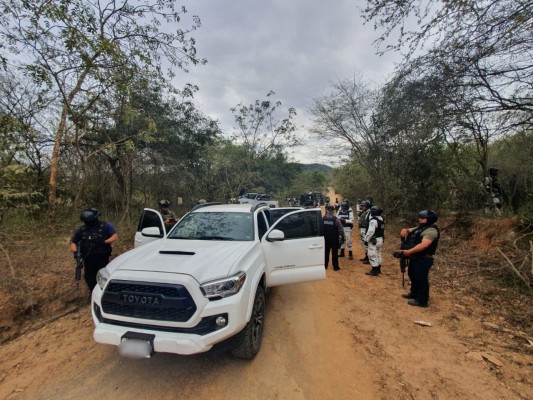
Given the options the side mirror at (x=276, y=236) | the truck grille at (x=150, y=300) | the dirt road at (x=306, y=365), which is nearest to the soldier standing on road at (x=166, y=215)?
the dirt road at (x=306, y=365)

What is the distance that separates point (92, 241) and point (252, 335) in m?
2.74

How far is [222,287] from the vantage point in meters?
2.70

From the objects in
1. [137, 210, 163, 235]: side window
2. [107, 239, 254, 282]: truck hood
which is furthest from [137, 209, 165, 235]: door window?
[107, 239, 254, 282]: truck hood

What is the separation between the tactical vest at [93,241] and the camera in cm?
404

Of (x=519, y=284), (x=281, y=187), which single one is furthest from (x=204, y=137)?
(x=281, y=187)

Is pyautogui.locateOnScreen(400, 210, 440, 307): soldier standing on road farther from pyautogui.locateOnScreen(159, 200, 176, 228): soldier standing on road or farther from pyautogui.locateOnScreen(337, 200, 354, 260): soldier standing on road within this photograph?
pyautogui.locateOnScreen(159, 200, 176, 228): soldier standing on road

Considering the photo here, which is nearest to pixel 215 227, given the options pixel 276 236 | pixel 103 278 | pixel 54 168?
pixel 276 236

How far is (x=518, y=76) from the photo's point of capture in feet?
17.4

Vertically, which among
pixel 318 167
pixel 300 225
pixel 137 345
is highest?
pixel 318 167

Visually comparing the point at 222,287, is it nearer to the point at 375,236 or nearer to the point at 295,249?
the point at 295,249

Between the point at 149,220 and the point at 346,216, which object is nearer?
the point at 149,220

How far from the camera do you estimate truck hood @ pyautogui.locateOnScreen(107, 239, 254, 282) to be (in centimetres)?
274

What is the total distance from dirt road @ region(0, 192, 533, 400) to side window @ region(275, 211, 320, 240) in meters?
1.26

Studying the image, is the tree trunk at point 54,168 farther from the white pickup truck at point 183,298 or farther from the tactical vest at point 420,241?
the tactical vest at point 420,241
